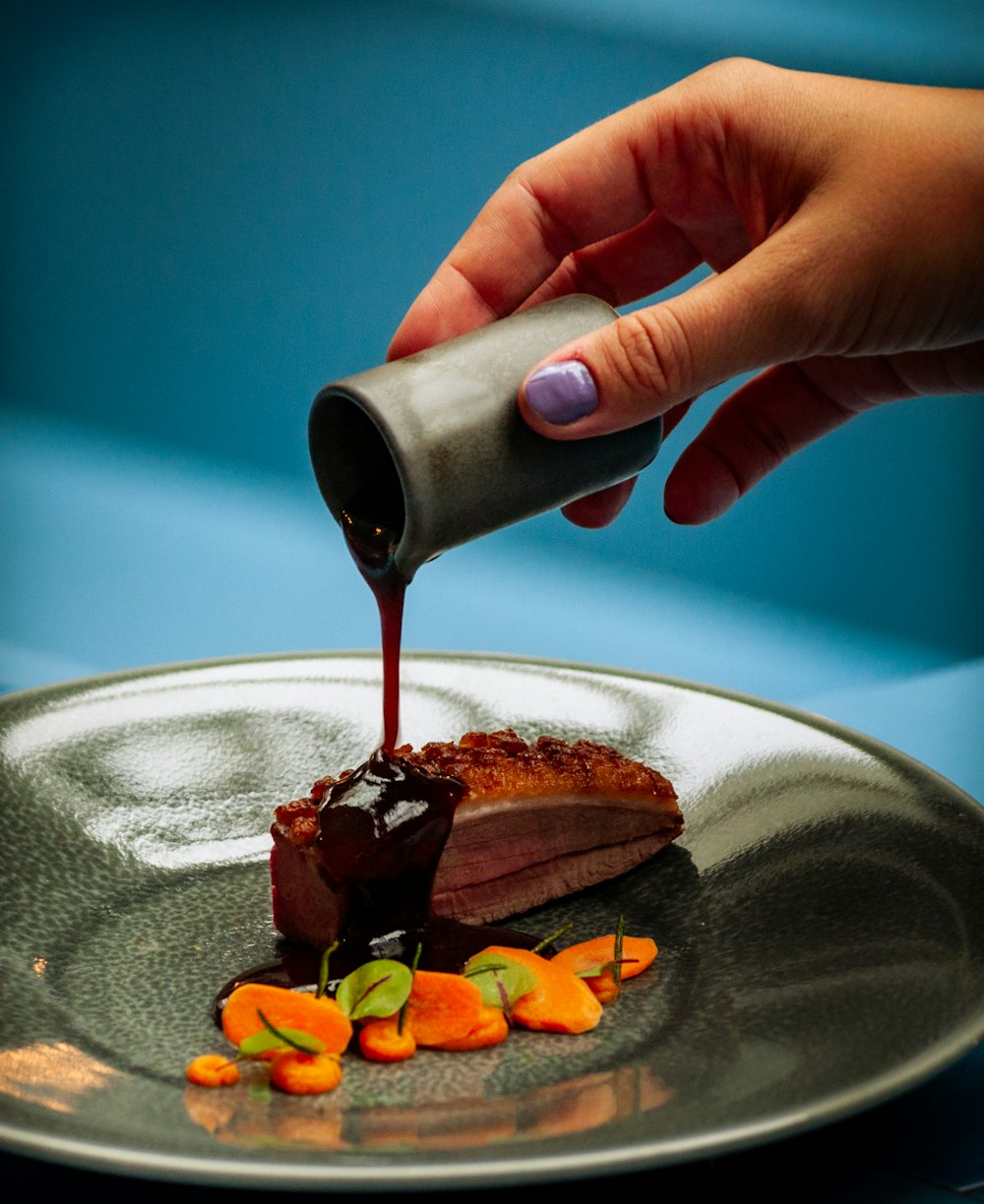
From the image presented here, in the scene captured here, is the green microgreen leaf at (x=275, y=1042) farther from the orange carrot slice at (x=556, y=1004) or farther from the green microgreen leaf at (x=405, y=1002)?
the orange carrot slice at (x=556, y=1004)

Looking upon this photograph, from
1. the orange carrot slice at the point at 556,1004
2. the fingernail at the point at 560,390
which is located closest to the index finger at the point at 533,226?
the fingernail at the point at 560,390

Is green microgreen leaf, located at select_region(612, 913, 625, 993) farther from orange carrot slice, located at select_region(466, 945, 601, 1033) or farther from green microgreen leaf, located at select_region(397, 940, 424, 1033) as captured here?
green microgreen leaf, located at select_region(397, 940, 424, 1033)

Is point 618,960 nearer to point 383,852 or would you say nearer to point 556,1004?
point 556,1004

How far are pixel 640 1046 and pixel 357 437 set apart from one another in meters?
1.02

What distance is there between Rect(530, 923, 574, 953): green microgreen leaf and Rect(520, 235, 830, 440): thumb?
0.79 m

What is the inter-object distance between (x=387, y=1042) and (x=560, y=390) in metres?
0.95

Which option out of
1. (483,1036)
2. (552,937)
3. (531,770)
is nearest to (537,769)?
(531,770)

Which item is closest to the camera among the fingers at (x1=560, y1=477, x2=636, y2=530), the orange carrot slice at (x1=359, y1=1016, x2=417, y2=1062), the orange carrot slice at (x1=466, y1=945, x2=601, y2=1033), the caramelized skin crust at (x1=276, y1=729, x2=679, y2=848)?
the orange carrot slice at (x1=359, y1=1016, x2=417, y2=1062)

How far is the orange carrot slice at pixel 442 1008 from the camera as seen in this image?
2.15 metres

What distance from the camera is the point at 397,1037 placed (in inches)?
83.8

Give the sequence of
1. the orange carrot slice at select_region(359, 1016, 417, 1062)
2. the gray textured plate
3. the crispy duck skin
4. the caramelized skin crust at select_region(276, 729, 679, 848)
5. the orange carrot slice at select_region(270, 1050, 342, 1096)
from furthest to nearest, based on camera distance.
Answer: the caramelized skin crust at select_region(276, 729, 679, 848), the crispy duck skin, the orange carrot slice at select_region(359, 1016, 417, 1062), the orange carrot slice at select_region(270, 1050, 342, 1096), the gray textured plate

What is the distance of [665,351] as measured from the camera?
7.18 feet

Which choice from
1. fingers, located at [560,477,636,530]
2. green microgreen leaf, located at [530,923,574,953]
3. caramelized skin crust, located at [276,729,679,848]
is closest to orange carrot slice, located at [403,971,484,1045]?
green microgreen leaf, located at [530,923,574,953]

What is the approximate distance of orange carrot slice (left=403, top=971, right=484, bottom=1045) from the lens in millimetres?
2152
